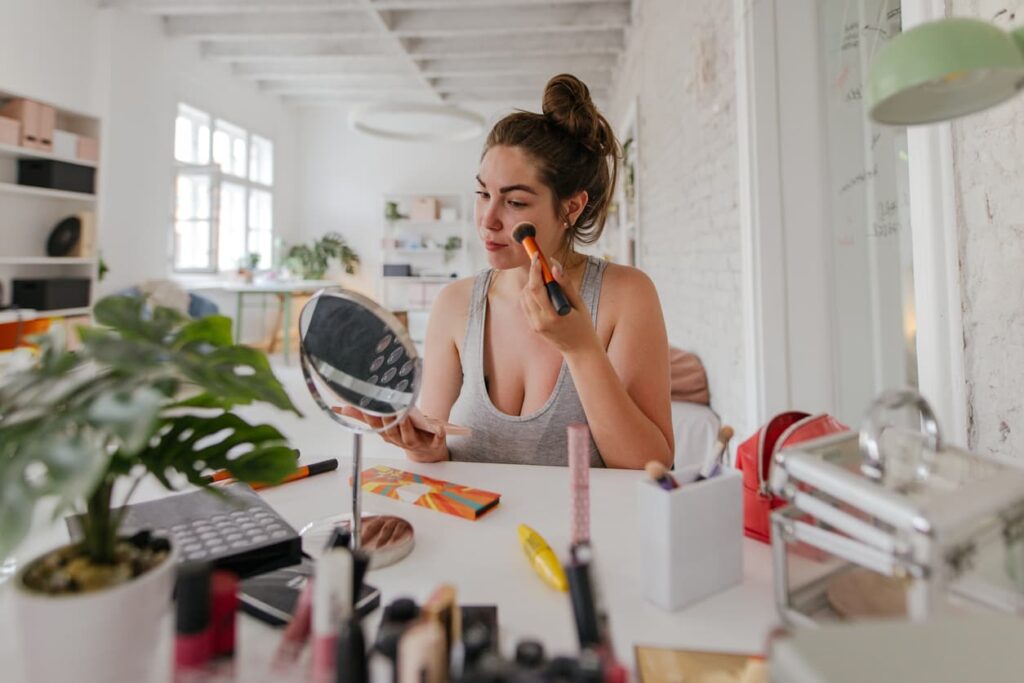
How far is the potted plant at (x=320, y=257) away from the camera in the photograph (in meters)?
7.43

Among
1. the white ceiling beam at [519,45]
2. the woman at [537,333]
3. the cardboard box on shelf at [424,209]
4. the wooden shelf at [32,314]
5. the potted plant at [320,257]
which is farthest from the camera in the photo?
the cardboard box on shelf at [424,209]

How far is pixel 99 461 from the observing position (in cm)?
34

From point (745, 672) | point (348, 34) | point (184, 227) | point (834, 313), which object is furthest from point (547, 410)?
point (184, 227)

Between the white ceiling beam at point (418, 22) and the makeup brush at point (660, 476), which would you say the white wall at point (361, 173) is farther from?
the makeup brush at point (660, 476)

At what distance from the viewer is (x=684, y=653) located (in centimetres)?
49

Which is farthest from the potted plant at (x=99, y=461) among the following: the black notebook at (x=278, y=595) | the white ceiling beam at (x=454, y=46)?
the white ceiling beam at (x=454, y=46)

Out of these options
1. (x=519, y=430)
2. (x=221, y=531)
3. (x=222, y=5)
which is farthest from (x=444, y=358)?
(x=222, y=5)

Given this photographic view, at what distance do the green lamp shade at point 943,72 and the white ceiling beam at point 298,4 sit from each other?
462cm

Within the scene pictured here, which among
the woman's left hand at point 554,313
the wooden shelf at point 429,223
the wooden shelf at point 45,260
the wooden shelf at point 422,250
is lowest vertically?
the woman's left hand at point 554,313

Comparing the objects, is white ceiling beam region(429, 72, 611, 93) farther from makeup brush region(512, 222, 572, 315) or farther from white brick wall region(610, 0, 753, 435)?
makeup brush region(512, 222, 572, 315)

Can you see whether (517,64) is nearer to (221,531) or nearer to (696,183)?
(696,183)

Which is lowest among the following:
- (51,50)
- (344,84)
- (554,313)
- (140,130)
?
(554,313)

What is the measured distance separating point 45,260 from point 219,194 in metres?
2.54

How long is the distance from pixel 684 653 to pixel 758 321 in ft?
4.57
